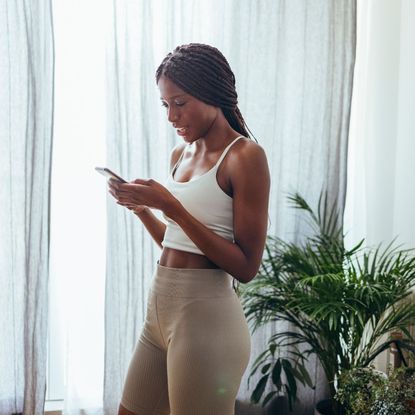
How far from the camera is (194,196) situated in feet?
4.42

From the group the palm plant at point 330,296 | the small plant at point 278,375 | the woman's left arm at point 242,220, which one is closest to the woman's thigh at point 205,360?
the woman's left arm at point 242,220

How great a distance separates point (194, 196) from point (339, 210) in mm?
1453

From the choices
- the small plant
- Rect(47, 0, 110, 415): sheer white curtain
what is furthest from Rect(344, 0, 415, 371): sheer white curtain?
Rect(47, 0, 110, 415): sheer white curtain

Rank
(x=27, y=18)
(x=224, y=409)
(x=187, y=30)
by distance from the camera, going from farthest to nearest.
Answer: (x=187, y=30) < (x=27, y=18) < (x=224, y=409)

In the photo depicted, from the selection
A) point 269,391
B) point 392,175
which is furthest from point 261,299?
point 392,175

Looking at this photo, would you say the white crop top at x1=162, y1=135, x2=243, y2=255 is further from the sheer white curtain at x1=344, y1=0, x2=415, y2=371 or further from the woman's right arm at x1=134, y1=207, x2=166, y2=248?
the sheer white curtain at x1=344, y1=0, x2=415, y2=371

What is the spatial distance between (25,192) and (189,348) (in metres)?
1.31

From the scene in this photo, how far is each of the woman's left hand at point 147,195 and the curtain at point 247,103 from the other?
42.7 inches

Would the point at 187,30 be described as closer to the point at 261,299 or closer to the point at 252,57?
the point at 252,57

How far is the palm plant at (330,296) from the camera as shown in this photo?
2.18 meters

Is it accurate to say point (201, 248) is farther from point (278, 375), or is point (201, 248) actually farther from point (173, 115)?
point (278, 375)

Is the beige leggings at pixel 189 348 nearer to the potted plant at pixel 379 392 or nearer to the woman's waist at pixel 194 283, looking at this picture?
the woman's waist at pixel 194 283

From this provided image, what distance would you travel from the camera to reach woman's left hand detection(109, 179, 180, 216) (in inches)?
51.3

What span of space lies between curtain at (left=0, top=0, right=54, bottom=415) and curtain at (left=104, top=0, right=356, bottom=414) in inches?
9.9
